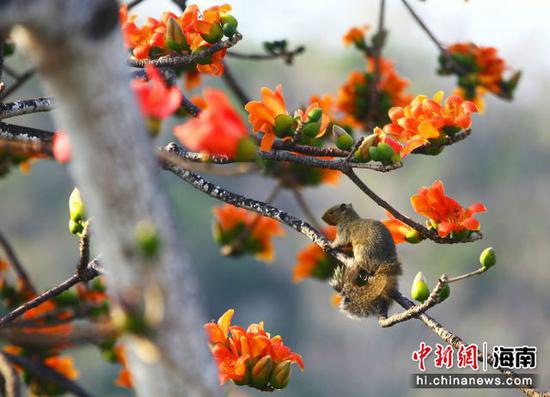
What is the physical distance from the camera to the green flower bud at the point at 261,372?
2020 mm

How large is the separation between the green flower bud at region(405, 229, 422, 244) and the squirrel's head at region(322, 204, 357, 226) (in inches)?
27.9

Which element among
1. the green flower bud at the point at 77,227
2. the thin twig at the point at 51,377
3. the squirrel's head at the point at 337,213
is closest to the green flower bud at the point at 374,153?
the green flower bud at the point at 77,227

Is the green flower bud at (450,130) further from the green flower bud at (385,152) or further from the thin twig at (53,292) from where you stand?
the thin twig at (53,292)

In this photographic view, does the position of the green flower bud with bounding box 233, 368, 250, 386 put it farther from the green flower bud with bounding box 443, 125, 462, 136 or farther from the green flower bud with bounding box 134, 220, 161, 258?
the green flower bud with bounding box 134, 220, 161, 258

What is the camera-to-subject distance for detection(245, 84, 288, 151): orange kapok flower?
212 centimetres

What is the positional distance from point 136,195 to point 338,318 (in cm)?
4249

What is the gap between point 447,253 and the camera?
4159 centimetres

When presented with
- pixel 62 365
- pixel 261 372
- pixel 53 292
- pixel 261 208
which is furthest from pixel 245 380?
pixel 62 365

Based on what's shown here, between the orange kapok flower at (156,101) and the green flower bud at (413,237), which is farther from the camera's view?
the green flower bud at (413,237)

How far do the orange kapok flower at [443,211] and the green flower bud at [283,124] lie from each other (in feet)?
1.36

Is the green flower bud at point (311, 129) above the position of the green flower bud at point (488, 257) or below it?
above

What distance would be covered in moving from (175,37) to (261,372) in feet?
3.28

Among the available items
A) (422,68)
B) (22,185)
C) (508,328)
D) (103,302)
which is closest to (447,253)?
(508,328)

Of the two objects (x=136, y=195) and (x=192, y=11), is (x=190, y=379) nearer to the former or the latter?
(x=136, y=195)
